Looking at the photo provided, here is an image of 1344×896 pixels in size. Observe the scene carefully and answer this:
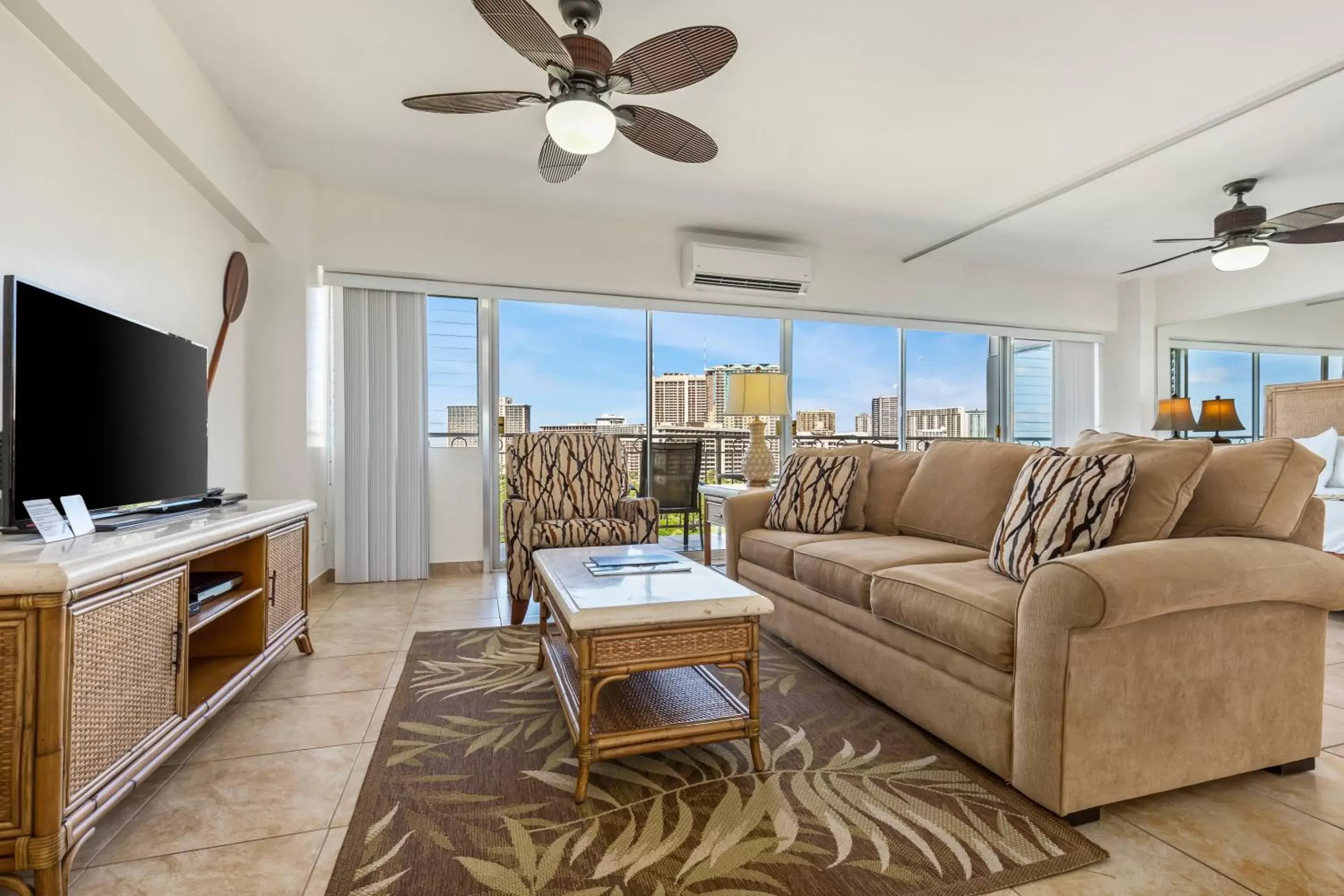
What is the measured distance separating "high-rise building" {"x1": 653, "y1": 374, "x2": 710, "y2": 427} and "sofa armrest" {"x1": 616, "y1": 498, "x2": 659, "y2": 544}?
5.29 ft

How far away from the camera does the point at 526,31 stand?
1992mm

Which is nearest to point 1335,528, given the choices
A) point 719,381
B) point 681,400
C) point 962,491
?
point 962,491

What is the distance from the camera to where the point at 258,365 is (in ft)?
12.0

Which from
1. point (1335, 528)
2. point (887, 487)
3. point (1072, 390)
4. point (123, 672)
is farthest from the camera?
point (1072, 390)

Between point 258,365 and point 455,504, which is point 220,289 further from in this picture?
point 455,504

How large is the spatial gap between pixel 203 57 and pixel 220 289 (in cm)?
106

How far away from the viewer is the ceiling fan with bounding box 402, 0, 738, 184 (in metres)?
2.00

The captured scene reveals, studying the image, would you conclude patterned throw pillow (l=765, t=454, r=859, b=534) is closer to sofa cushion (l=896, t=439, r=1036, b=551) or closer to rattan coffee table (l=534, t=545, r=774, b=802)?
sofa cushion (l=896, t=439, r=1036, b=551)

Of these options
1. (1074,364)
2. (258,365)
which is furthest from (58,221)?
(1074,364)

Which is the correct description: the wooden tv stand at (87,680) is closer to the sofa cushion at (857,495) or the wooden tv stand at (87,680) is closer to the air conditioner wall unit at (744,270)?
the sofa cushion at (857,495)

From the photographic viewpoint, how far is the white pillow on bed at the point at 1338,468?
435 cm

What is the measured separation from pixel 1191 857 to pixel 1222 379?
633cm

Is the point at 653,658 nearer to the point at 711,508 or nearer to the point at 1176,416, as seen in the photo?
the point at 711,508

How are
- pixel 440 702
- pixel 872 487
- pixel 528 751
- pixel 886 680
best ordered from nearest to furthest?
1. pixel 528 751
2. pixel 886 680
3. pixel 440 702
4. pixel 872 487
